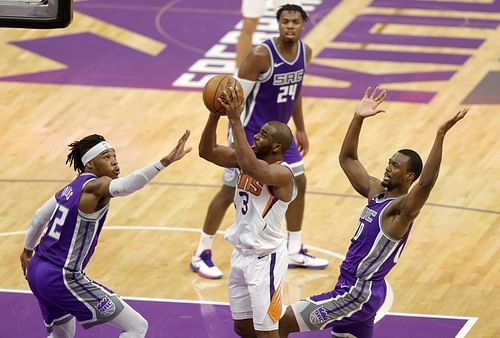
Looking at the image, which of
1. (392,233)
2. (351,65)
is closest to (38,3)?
(392,233)

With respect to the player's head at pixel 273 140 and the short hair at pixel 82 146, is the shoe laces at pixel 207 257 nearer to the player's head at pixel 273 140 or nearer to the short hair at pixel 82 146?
the short hair at pixel 82 146

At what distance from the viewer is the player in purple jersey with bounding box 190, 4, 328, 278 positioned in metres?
10.6

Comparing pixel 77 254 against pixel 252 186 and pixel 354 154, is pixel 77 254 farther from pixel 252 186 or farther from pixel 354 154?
pixel 354 154

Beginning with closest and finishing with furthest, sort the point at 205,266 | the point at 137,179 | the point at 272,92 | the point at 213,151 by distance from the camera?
the point at 137,179, the point at 213,151, the point at 272,92, the point at 205,266

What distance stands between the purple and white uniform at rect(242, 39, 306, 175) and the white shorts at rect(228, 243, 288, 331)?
2.00 m

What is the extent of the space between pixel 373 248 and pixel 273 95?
2.62 meters

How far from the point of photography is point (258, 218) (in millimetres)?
8586

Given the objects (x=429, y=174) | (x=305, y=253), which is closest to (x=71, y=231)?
(x=429, y=174)

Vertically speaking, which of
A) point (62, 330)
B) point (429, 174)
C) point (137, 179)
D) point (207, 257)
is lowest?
point (207, 257)

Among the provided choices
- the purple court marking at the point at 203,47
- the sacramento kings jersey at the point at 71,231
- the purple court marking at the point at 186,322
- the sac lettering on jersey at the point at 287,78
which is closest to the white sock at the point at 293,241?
the purple court marking at the point at 186,322

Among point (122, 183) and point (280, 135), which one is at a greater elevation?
point (280, 135)

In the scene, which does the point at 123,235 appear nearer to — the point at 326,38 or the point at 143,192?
the point at 143,192

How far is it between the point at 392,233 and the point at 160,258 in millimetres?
3301

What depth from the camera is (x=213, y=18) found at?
1728 centimetres
